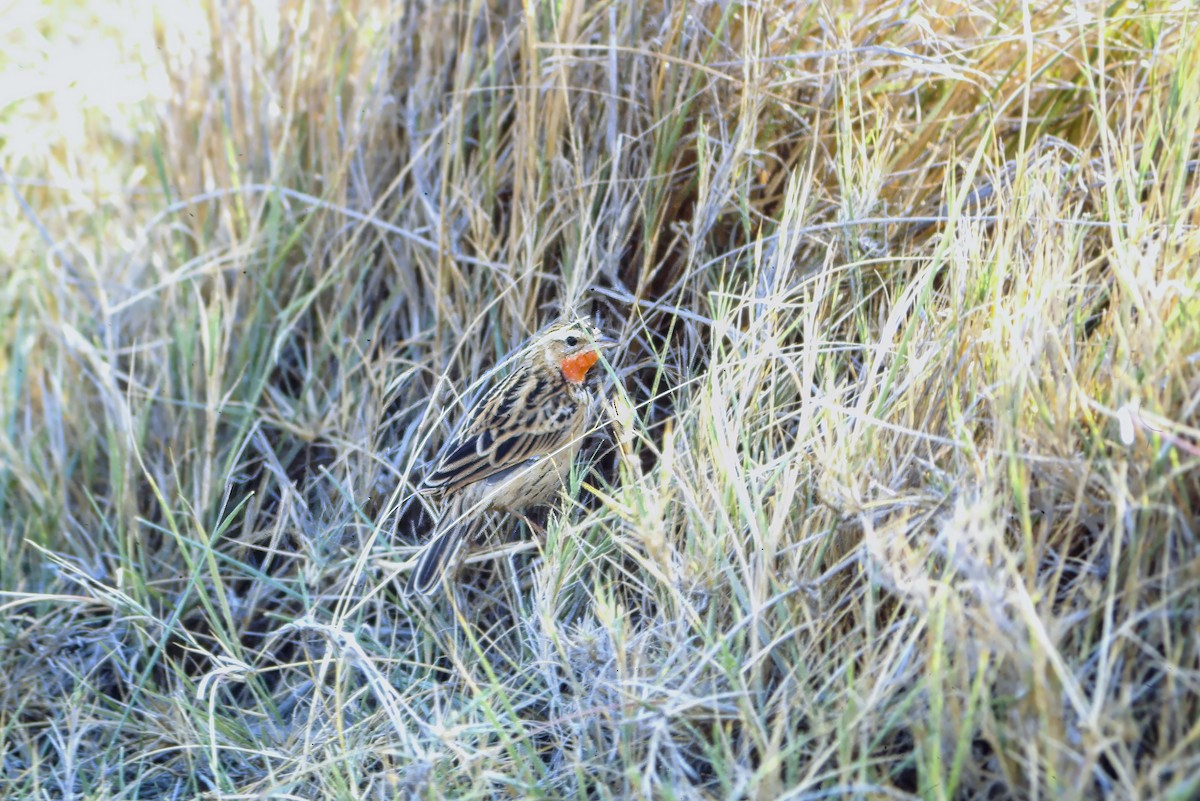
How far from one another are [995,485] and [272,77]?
317 centimetres

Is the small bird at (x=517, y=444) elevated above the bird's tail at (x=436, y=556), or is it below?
above

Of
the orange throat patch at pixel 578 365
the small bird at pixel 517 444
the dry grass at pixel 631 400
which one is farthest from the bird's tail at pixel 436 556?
the orange throat patch at pixel 578 365

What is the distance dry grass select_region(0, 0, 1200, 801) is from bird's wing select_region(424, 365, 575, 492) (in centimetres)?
13

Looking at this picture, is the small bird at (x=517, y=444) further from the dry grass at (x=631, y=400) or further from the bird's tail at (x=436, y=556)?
the dry grass at (x=631, y=400)

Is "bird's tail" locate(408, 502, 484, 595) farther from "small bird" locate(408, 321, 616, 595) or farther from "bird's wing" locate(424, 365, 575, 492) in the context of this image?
"bird's wing" locate(424, 365, 575, 492)

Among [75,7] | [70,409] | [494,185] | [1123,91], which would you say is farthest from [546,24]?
[75,7]

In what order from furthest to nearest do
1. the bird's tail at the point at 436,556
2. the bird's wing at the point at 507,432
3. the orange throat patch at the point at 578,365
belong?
the orange throat patch at the point at 578,365, the bird's wing at the point at 507,432, the bird's tail at the point at 436,556

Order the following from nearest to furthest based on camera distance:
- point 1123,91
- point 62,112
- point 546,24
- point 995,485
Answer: point 995,485 < point 1123,91 < point 546,24 < point 62,112

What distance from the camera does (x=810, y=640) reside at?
7.70 ft

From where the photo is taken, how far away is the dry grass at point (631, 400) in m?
2.13

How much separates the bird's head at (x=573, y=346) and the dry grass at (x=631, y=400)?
0.13 metres

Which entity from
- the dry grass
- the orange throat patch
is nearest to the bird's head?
the orange throat patch

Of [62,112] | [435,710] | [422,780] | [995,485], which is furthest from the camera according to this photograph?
[62,112]

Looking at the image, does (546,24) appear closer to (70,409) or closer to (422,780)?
(70,409)
